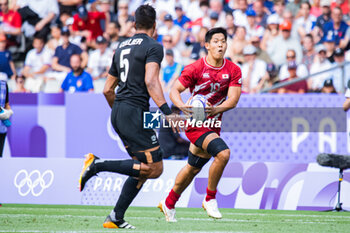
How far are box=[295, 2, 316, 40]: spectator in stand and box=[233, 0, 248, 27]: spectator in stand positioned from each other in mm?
1220

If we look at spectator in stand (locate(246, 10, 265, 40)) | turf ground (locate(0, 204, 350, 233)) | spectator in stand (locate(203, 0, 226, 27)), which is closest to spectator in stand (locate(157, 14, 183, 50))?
spectator in stand (locate(203, 0, 226, 27))

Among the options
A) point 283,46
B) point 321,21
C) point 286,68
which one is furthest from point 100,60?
point 321,21

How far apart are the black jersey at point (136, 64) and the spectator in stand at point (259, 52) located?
24.5ft

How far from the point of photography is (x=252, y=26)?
15.0 metres

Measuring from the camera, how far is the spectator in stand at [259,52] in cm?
1392

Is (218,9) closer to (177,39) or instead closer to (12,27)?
(177,39)

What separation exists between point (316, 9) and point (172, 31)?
3490 mm

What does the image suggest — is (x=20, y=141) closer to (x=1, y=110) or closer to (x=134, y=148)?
(x=1, y=110)

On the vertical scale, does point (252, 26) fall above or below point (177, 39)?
above

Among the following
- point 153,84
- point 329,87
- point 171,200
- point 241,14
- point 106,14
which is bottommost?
point 171,200

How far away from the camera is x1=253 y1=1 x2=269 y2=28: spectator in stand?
595 inches

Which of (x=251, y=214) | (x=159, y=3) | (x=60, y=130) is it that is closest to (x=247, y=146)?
(x=251, y=214)

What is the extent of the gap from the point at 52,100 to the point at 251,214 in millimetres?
5060

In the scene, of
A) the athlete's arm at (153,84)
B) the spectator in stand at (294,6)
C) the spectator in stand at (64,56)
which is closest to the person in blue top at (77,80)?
the spectator in stand at (64,56)
